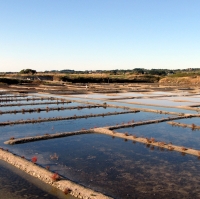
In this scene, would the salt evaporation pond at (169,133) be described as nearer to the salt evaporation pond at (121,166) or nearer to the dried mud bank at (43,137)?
the salt evaporation pond at (121,166)

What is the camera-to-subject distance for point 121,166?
954 cm

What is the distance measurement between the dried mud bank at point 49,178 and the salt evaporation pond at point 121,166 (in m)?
0.41

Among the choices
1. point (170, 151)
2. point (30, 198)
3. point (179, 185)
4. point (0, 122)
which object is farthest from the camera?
point (0, 122)

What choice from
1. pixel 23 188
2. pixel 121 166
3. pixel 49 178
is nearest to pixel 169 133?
pixel 121 166

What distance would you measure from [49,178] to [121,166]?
2.55 metres

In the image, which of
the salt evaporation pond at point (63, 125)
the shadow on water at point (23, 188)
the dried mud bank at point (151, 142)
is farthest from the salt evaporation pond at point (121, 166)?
the salt evaporation pond at point (63, 125)

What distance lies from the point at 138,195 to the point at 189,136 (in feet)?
24.9

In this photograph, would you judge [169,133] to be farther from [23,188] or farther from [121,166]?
[23,188]

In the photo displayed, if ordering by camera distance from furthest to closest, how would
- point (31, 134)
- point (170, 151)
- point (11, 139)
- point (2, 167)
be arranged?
point (31, 134) → point (11, 139) → point (170, 151) → point (2, 167)

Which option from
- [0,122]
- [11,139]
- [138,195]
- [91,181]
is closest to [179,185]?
[138,195]

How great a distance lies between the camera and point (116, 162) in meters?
9.95

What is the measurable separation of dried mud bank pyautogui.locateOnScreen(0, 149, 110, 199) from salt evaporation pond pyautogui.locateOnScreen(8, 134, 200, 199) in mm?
408

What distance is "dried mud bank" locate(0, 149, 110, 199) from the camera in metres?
7.29

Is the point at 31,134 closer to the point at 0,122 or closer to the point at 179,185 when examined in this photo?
the point at 0,122
